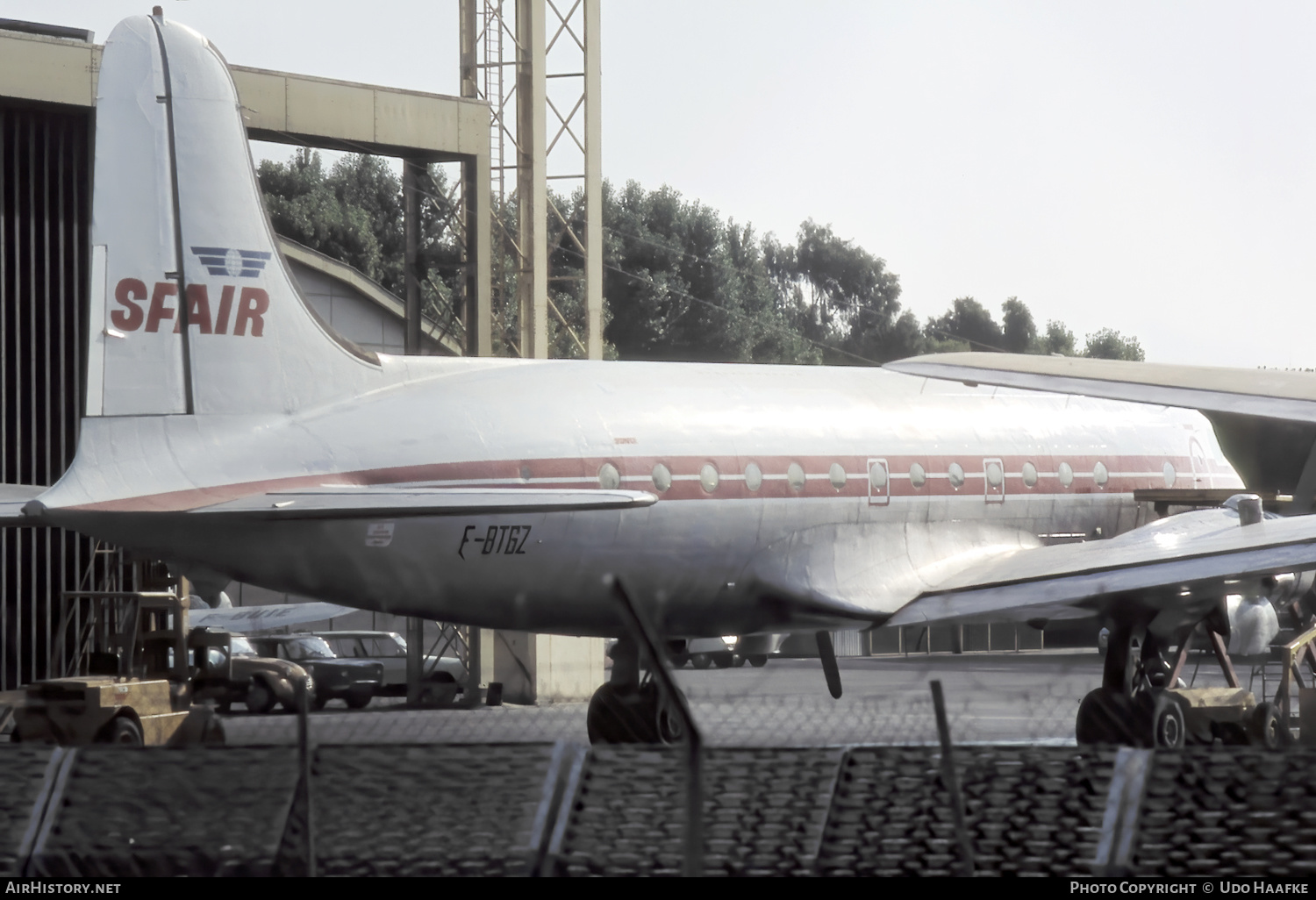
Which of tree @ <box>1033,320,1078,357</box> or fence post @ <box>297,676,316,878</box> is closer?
fence post @ <box>297,676,316,878</box>

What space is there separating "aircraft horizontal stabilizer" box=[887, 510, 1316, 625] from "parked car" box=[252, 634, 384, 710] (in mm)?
16443

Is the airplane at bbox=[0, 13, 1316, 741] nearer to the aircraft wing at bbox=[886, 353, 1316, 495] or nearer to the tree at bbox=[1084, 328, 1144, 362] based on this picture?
the aircraft wing at bbox=[886, 353, 1316, 495]

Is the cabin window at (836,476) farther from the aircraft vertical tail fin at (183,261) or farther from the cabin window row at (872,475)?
the aircraft vertical tail fin at (183,261)

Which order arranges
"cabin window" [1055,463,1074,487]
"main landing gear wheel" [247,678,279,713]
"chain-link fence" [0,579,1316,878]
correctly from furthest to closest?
"main landing gear wheel" [247,678,279,713] < "cabin window" [1055,463,1074,487] < "chain-link fence" [0,579,1316,878]

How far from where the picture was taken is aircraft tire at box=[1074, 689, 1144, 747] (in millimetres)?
15586

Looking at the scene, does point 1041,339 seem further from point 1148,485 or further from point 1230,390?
point 1230,390

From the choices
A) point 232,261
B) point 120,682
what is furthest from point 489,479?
point 120,682

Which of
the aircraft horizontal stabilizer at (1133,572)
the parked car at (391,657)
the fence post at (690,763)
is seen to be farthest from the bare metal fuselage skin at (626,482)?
the parked car at (391,657)

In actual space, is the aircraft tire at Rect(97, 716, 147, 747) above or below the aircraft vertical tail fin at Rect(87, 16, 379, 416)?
below

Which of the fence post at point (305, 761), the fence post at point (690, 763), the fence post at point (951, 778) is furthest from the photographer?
the fence post at point (305, 761)

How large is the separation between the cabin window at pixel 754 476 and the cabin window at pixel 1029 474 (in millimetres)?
3884

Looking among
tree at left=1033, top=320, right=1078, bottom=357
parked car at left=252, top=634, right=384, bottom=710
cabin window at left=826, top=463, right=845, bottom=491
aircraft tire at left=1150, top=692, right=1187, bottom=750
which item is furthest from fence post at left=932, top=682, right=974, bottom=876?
tree at left=1033, top=320, right=1078, bottom=357

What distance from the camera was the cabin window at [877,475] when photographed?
56.1 ft

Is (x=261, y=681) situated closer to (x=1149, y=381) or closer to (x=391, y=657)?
(x=391, y=657)
